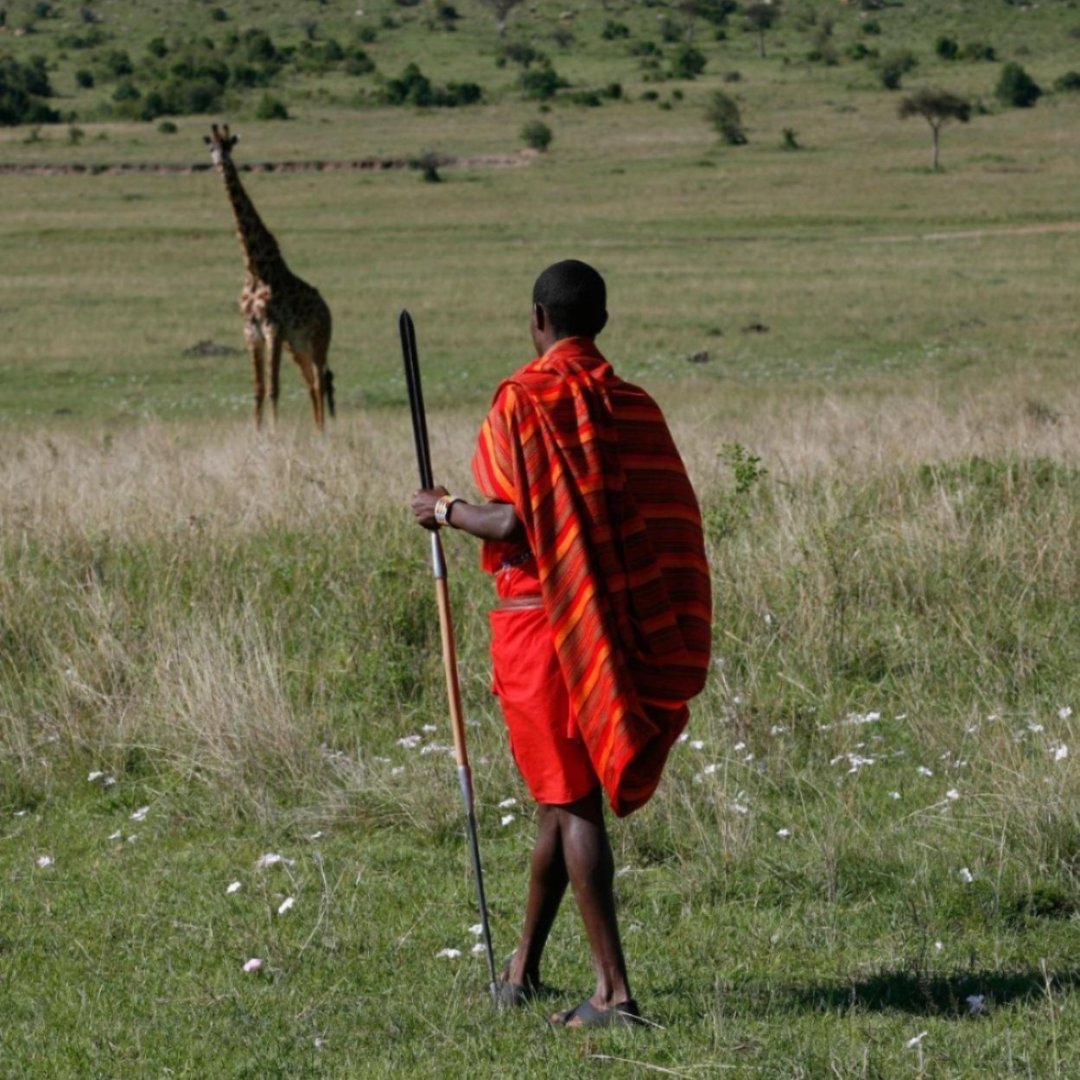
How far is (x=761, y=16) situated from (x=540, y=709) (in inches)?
4280

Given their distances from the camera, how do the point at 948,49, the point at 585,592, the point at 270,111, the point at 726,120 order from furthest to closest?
the point at 948,49 < the point at 270,111 < the point at 726,120 < the point at 585,592

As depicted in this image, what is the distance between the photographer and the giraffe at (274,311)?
1680 cm

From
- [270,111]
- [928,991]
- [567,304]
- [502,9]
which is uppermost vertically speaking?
[502,9]

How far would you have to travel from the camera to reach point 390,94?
8038 cm

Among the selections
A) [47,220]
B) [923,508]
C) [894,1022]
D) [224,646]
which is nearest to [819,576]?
[923,508]

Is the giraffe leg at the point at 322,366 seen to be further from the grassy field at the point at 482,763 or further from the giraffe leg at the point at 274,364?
the grassy field at the point at 482,763

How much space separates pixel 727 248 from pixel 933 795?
101ft

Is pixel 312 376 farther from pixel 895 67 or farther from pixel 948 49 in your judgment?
pixel 948 49

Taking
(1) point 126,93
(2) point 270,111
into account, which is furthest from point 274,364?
(1) point 126,93

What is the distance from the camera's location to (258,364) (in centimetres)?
1664

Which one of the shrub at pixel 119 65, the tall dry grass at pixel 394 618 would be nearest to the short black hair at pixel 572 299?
the tall dry grass at pixel 394 618

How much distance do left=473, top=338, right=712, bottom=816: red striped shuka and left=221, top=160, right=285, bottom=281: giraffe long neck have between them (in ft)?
41.7

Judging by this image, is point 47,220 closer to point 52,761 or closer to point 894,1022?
point 52,761

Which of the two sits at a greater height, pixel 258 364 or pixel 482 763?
pixel 482 763
